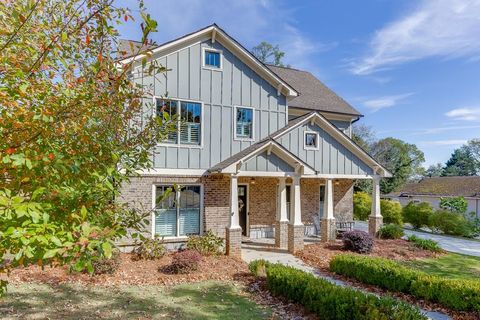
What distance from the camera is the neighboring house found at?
3045 centimetres

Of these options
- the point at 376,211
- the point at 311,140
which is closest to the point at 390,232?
the point at 376,211

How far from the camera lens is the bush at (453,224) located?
71.3 ft

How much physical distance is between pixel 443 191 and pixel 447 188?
879 mm

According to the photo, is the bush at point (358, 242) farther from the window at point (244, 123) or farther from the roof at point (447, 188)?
the roof at point (447, 188)

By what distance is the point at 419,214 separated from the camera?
2480 cm

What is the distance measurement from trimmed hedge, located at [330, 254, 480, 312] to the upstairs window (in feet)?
20.1

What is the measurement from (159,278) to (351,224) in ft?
41.5

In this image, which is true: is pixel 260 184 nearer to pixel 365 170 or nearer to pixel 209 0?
pixel 365 170

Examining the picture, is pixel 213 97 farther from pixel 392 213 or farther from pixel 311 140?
pixel 392 213

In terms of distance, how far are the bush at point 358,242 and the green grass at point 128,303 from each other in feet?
22.1

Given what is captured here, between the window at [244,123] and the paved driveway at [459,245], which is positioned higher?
the window at [244,123]

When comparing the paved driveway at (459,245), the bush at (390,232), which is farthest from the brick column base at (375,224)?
the paved driveway at (459,245)

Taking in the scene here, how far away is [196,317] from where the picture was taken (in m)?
7.47

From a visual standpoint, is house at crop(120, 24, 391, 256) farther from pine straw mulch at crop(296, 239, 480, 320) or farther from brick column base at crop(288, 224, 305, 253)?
pine straw mulch at crop(296, 239, 480, 320)
